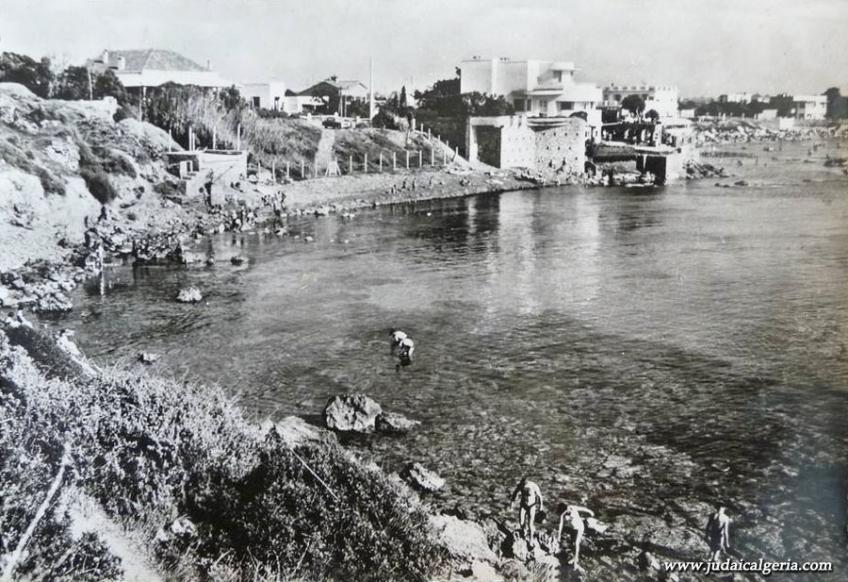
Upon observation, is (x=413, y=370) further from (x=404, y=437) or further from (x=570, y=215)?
(x=570, y=215)

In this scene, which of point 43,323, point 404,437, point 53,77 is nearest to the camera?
point 404,437

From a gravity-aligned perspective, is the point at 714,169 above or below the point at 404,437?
above

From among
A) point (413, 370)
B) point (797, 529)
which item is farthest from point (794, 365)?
point (413, 370)

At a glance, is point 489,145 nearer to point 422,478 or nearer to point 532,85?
point 532,85

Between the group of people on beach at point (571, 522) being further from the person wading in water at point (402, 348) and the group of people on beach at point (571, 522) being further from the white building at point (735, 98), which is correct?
the white building at point (735, 98)

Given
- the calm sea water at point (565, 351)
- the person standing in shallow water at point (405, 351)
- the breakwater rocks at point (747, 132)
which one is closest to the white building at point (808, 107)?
the breakwater rocks at point (747, 132)
